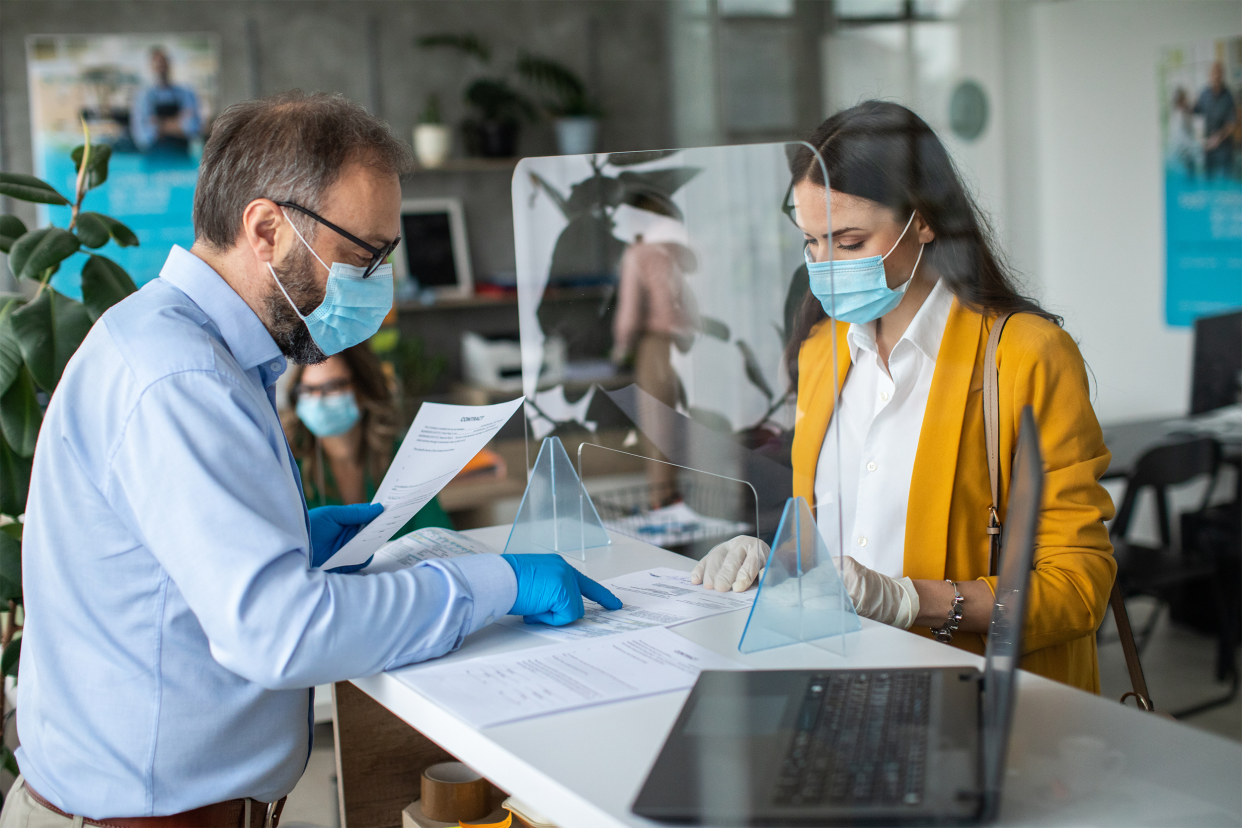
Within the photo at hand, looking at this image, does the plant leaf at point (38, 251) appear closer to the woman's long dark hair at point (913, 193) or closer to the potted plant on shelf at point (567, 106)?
the woman's long dark hair at point (913, 193)

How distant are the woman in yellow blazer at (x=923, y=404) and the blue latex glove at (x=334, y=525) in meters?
0.46

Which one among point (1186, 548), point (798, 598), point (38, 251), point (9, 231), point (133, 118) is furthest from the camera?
point (133, 118)

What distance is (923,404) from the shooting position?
1366 millimetres

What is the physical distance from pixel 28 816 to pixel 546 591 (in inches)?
23.2

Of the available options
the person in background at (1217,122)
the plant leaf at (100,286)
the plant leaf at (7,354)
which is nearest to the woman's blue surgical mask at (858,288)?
the person in background at (1217,122)

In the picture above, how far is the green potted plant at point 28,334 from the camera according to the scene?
1668 millimetres

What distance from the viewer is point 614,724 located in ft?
2.93

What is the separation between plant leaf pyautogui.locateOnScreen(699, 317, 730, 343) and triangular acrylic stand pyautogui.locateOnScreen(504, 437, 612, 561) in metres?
0.27

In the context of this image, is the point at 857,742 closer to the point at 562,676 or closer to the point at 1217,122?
the point at 562,676

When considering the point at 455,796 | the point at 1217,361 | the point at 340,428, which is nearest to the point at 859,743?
the point at 455,796

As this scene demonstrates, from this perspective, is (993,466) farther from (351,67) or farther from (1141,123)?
(351,67)

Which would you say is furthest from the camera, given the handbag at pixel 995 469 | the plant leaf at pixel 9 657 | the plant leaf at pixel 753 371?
the plant leaf at pixel 9 657

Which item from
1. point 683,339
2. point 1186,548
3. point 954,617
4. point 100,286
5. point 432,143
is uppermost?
point 432,143

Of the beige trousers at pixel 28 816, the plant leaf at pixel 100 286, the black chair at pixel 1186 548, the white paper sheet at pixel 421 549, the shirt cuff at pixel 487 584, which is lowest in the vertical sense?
the black chair at pixel 1186 548
